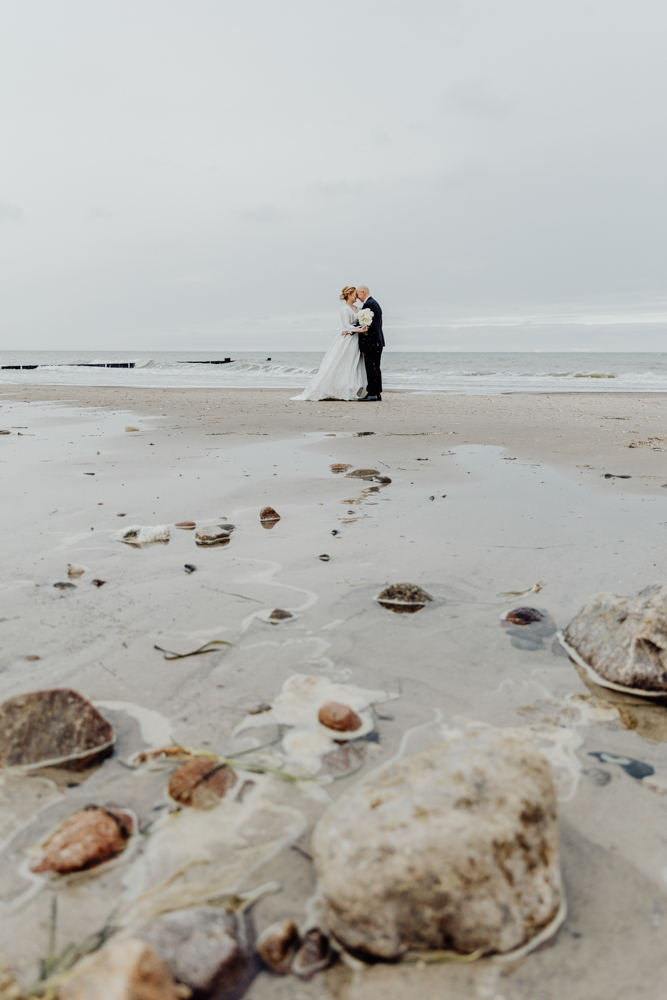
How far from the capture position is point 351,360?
12477 mm

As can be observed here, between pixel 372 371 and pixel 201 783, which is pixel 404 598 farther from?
pixel 372 371

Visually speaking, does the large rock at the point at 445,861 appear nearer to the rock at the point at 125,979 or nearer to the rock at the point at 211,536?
the rock at the point at 125,979

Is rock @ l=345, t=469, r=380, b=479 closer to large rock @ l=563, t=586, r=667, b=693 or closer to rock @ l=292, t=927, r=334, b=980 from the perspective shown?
large rock @ l=563, t=586, r=667, b=693

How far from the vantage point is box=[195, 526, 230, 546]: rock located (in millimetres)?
3086

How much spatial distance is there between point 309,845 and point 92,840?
0.41m

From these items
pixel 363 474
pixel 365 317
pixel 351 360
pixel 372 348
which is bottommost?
pixel 363 474

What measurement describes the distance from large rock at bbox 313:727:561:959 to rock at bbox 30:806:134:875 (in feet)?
1.33

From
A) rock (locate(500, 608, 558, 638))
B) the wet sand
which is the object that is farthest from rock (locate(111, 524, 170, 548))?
rock (locate(500, 608, 558, 638))

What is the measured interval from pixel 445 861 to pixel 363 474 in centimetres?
382

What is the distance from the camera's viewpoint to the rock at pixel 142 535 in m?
3.07

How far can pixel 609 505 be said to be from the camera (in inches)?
152

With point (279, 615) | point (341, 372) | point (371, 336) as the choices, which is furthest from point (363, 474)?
point (371, 336)

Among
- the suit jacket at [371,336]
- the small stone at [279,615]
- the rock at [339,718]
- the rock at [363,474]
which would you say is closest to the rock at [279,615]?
the small stone at [279,615]

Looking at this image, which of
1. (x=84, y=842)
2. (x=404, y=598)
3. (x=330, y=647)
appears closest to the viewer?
(x=84, y=842)
